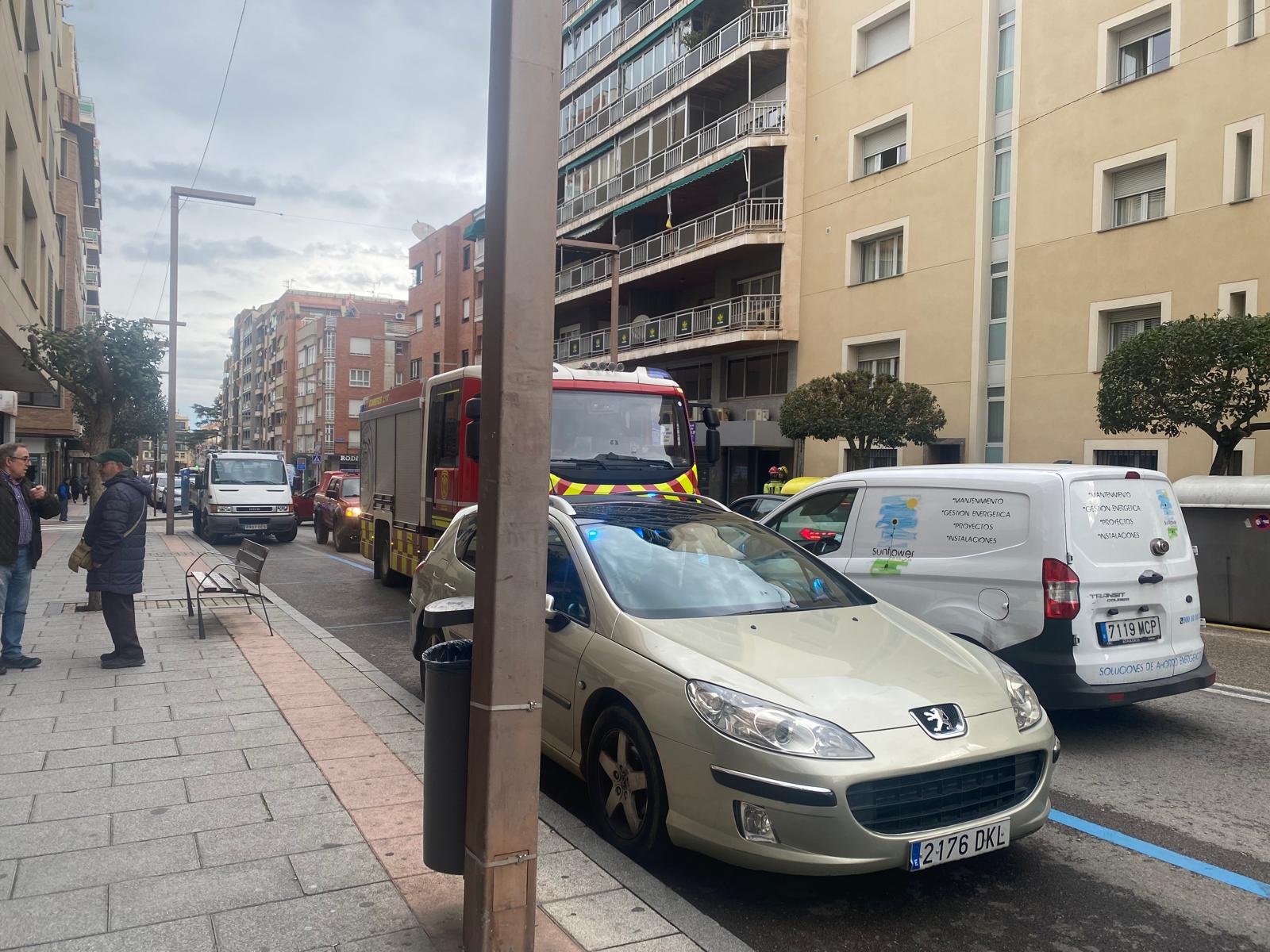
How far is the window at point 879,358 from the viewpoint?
81.0 feet

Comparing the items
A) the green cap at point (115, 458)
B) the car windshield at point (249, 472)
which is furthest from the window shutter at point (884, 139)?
the green cap at point (115, 458)

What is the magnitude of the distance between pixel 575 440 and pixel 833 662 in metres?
6.60

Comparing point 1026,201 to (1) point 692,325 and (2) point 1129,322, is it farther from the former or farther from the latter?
(1) point 692,325

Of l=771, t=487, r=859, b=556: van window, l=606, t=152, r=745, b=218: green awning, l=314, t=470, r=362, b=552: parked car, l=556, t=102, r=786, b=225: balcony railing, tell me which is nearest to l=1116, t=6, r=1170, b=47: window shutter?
l=556, t=102, r=786, b=225: balcony railing

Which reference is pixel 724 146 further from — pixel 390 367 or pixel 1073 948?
pixel 390 367

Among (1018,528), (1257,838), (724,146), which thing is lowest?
(1257,838)

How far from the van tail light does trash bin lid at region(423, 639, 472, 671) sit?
370cm

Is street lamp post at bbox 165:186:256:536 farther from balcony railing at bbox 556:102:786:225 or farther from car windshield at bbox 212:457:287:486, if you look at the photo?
balcony railing at bbox 556:102:786:225

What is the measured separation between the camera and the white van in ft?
18.2

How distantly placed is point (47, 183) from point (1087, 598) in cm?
2234

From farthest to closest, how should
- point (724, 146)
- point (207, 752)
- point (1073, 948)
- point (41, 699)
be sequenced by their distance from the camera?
point (724, 146) → point (41, 699) → point (207, 752) → point (1073, 948)

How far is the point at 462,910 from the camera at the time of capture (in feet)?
10.5

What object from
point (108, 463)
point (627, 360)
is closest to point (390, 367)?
point (627, 360)

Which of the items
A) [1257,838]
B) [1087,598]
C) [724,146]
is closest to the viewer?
[1257,838]
